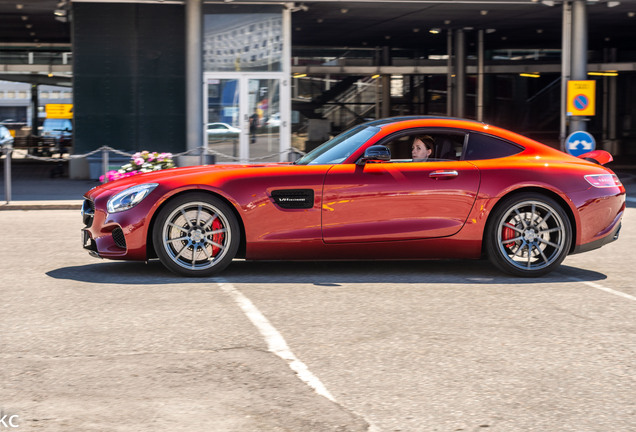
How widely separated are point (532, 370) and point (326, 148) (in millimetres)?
3957

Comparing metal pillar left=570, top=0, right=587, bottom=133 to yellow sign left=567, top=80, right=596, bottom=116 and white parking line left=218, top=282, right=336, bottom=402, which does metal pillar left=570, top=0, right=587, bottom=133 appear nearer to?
yellow sign left=567, top=80, right=596, bottom=116

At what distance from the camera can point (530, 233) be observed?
25.8 ft

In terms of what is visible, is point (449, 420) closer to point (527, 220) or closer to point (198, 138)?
point (527, 220)

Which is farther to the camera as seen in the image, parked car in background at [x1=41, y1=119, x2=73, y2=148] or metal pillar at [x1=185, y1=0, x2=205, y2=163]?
parked car in background at [x1=41, y1=119, x2=73, y2=148]

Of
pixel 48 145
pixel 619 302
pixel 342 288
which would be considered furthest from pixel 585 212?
pixel 48 145

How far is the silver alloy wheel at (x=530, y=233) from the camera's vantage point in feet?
25.7

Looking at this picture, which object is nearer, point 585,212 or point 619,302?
point 619,302

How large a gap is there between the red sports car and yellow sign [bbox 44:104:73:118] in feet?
89.7

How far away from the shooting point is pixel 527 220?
787 centimetres

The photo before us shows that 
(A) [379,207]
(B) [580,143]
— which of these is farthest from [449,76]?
(A) [379,207]

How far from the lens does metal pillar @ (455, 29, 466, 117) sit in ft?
108

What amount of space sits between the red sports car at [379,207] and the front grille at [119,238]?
1 centimetres

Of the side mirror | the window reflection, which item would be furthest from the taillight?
the window reflection

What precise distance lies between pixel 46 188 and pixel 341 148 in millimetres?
12542
